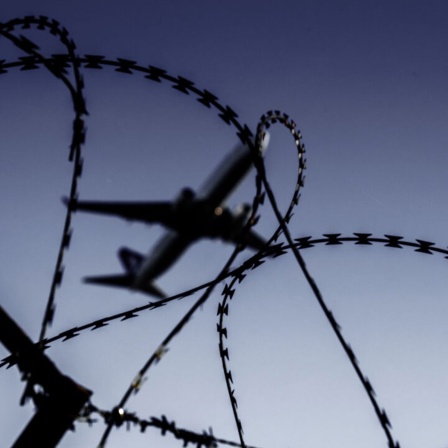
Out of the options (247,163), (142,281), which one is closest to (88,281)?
(142,281)

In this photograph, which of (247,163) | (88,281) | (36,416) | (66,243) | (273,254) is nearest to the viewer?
(36,416)

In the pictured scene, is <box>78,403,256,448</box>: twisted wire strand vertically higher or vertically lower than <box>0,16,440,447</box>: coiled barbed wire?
lower

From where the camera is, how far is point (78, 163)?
17.5 ft

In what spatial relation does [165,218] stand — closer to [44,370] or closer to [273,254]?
[273,254]

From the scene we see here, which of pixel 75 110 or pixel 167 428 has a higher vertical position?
pixel 75 110

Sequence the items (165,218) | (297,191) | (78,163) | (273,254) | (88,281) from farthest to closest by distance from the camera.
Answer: (88,281), (165,218), (297,191), (273,254), (78,163)

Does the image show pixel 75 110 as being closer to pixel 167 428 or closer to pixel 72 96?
pixel 72 96

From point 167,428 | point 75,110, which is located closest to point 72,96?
point 75,110

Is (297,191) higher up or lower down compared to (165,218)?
lower down

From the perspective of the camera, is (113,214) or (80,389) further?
(113,214)

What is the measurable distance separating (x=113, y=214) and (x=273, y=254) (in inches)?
442

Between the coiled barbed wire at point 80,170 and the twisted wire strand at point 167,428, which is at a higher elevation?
the coiled barbed wire at point 80,170

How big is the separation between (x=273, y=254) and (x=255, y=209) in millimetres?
949

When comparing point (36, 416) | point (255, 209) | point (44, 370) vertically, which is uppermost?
point (255, 209)
